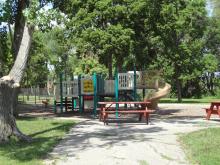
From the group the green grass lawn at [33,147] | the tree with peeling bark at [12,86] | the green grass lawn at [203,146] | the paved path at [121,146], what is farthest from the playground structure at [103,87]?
Result: the tree with peeling bark at [12,86]

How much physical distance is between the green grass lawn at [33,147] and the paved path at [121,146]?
0.84ft

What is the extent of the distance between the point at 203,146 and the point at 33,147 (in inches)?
153

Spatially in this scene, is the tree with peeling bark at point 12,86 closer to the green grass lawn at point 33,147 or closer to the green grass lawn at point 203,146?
the green grass lawn at point 33,147

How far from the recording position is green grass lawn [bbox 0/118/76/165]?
31.5 ft

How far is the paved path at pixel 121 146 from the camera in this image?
959 centimetres

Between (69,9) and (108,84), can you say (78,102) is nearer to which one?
(108,84)

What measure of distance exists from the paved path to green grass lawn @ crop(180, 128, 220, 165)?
0.73 feet

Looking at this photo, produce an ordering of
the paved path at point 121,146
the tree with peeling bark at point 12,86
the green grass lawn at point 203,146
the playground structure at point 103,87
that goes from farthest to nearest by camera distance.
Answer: the playground structure at point 103,87 → the tree with peeling bark at point 12,86 → the paved path at point 121,146 → the green grass lawn at point 203,146

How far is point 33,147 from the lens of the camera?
11.2 metres

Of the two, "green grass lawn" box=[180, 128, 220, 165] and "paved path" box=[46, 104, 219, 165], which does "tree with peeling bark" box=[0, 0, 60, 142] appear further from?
"green grass lawn" box=[180, 128, 220, 165]

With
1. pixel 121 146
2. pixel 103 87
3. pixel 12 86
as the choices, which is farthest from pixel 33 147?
pixel 103 87

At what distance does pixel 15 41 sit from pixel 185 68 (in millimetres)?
25477

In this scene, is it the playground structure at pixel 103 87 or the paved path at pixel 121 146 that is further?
the playground structure at pixel 103 87

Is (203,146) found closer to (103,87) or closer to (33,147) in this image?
(33,147)
